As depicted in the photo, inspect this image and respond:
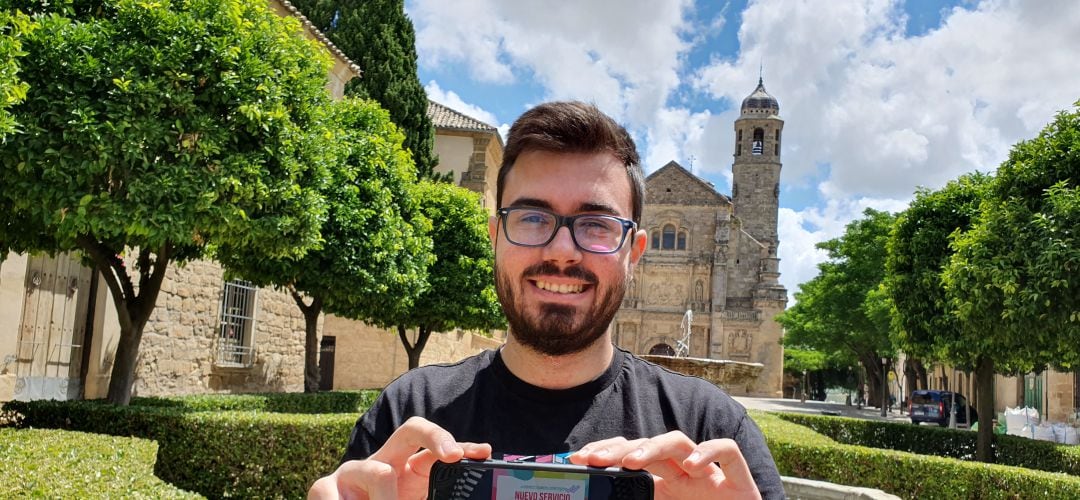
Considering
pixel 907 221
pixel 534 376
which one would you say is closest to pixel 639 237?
pixel 534 376

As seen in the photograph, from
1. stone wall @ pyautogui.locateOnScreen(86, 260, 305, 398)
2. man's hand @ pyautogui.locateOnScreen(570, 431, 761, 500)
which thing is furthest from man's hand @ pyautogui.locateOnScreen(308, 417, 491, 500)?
stone wall @ pyautogui.locateOnScreen(86, 260, 305, 398)

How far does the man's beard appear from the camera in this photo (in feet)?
5.99

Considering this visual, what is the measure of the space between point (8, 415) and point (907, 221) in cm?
1413

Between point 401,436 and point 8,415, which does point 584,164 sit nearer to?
point 401,436

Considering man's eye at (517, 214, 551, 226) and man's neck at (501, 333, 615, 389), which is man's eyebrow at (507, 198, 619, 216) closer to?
man's eye at (517, 214, 551, 226)

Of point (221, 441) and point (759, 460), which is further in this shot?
point (221, 441)

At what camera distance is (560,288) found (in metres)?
1.84

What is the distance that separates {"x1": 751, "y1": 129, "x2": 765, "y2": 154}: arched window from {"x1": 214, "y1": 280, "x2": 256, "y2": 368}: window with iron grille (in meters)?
51.4

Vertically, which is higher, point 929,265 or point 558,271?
point 929,265


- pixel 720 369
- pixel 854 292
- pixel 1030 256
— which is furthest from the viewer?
pixel 854 292

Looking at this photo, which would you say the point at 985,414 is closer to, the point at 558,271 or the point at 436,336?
the point at 558,271

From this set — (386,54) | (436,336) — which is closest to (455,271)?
(386,54)

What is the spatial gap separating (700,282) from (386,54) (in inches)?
1372

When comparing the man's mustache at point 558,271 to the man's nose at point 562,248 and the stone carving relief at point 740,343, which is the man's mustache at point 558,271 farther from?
the stone carving relief at point 740,343
